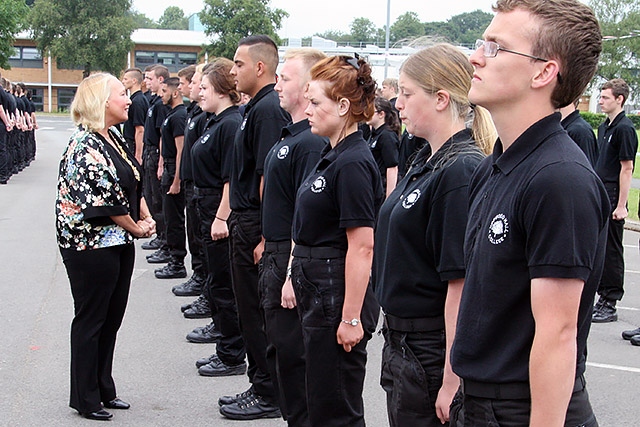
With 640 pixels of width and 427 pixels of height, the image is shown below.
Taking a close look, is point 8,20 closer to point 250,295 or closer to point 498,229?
point 250,295

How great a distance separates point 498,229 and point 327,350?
6.30 ft

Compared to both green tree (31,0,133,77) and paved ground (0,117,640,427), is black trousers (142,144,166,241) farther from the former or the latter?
green tree (31,0,133,77)

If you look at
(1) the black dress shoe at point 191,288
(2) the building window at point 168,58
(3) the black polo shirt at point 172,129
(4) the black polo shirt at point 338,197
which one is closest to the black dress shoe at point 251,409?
(4) the black polo shirt at point 338,197

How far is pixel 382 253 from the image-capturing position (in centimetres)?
308

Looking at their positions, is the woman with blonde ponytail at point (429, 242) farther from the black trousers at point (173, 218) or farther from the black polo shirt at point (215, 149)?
the black trousers at point (173, 218)

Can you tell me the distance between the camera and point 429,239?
2.93m

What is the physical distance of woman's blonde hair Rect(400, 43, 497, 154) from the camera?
310cm

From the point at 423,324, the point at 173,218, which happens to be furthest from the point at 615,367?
the point at 173,218

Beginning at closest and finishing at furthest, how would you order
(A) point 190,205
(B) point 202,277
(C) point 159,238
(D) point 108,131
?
(D) point 108,131
(A) point 190,205
(B) point 202,277
(C) point 159,238

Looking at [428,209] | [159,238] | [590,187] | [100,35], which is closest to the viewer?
[590,187]

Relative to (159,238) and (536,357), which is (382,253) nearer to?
(536,357)

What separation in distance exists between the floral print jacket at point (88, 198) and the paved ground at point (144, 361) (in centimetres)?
122

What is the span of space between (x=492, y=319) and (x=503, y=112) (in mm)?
573

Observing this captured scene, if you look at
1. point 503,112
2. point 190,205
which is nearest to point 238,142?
point 190,205
